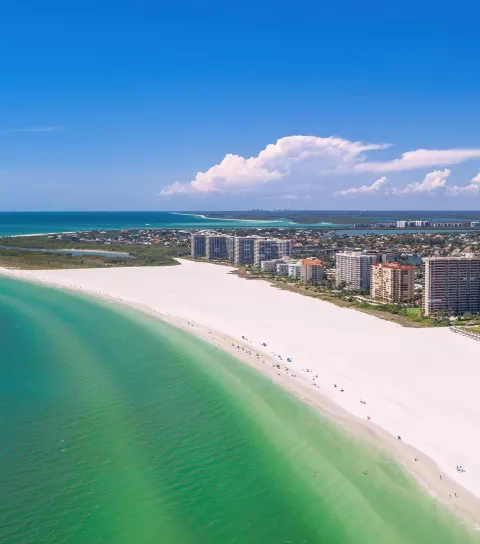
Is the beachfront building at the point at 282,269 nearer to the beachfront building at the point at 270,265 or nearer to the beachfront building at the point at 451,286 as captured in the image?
the beachfront building at the point at 270,265

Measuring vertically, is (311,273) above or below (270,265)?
above

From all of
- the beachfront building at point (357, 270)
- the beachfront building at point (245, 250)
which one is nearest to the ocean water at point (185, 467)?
the beachfront building at point (357, 270)

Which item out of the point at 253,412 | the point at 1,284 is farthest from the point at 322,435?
the point at 1,284

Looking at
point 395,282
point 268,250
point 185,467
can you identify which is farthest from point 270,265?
point 185,467

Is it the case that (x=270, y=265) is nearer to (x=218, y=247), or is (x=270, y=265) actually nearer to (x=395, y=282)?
(x=218, y=247)

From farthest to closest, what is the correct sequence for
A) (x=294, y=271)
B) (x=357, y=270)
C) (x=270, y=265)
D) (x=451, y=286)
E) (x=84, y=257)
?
(x=84, y=257) < (x=270, y=265) < (x=294, y=271) < (x=357, y=270) < (x=451, y=286)
